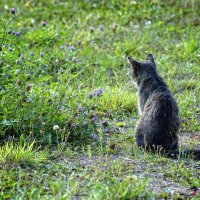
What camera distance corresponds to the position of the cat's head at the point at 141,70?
6578 mm

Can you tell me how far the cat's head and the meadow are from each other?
1.59 feet

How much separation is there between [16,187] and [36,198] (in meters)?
0.28

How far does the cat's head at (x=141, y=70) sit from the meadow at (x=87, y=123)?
49cm

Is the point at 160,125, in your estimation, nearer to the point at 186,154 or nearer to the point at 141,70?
the point at 186,154

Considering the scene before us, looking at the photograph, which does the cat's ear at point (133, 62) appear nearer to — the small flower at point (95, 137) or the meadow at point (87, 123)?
the meadow at point (87, 123)

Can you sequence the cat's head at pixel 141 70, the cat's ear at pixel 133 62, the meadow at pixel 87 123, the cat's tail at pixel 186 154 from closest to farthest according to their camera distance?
the meadow at pixel 87 123 → the cat's tail at pixel 186 154 → the cat's head at pixel 141 70 → the cat's ear at pixel 133 62

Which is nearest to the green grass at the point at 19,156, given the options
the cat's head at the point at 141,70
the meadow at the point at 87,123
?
the meadow at the point at 87,123

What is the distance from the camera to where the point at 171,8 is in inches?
464

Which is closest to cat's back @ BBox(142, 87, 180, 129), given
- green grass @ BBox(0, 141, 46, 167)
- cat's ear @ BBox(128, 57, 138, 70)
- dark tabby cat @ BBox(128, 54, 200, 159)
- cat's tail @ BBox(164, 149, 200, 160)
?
dark tabby cat @ BBox(128, 54, 200, 159)

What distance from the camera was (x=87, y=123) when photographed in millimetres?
6367

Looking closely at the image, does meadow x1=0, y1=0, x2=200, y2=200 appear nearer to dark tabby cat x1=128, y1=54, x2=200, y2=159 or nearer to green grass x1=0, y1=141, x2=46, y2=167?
green grass x1=0, y1=141, x2=46, y2=167

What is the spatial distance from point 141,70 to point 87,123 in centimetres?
92

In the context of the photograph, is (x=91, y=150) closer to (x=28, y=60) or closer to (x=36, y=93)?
(x=36, y=93)

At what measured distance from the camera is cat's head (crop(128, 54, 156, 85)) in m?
6.58
